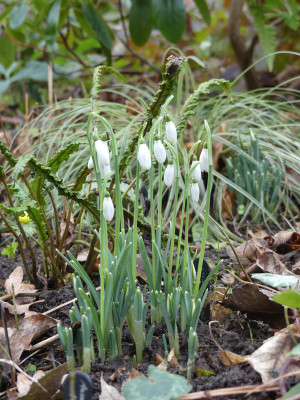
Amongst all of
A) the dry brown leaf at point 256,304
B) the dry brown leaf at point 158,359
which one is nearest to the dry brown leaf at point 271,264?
the dry brown leaf at point 256,304

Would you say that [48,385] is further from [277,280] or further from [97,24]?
[97,24]

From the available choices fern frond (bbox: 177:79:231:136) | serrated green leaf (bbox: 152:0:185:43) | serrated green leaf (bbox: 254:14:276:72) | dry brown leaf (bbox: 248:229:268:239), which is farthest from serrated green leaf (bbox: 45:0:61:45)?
fern frond (bbox: 177:79:231:136)

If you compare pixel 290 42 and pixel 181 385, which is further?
pixel 290 42

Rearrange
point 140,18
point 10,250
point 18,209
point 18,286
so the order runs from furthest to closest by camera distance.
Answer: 1. point 140,18
2. point 10,250
3. point 18,286
4. point 18,209

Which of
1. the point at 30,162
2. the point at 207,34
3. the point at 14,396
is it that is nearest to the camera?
the point at 14,396

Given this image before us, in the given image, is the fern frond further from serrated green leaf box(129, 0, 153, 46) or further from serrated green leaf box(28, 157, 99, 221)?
serrated green leaf box(129, 0, 153, 46)

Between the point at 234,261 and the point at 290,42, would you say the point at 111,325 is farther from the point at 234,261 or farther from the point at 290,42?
the point at 290,42

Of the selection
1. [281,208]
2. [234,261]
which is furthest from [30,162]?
[281,208]

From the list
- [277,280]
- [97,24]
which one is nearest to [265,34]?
[97,24]
